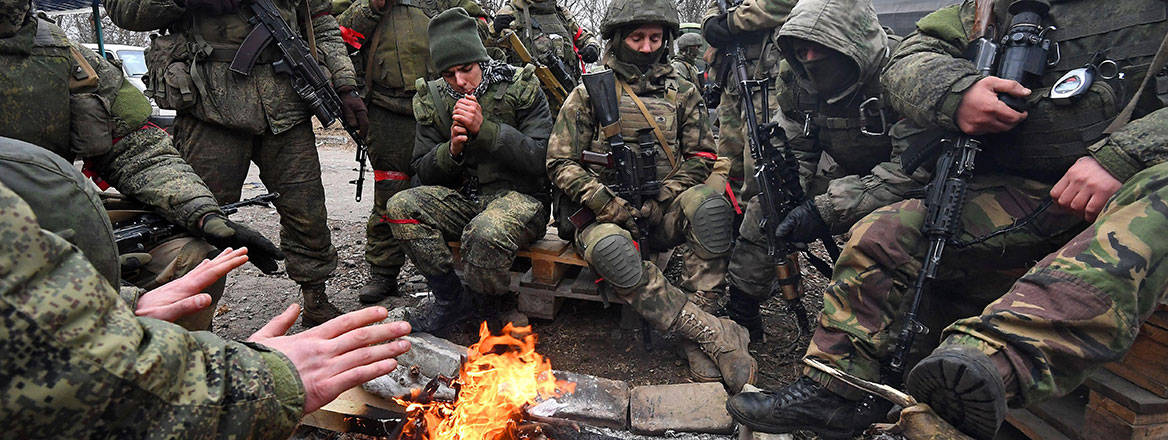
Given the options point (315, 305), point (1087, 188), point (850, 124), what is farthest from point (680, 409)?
point (315, 305)

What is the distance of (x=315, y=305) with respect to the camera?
371cm

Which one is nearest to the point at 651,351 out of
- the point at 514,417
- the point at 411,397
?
the point at 514,417

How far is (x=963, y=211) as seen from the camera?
250 centimetres

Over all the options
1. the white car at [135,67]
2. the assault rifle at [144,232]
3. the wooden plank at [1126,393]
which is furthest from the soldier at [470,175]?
the white car at [135,67]

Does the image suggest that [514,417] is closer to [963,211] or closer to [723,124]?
[963,211]

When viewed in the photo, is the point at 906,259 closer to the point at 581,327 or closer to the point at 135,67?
the point at 581,327

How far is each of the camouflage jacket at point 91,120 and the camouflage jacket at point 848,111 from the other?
312cm

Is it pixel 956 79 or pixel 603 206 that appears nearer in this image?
pixel 956 79

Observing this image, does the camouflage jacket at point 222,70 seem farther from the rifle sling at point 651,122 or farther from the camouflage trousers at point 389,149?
the rifle sling at point 651,122

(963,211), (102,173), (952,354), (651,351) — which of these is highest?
(963,211)

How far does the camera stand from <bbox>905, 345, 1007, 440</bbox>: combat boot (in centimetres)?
167

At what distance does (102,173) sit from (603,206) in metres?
2.51

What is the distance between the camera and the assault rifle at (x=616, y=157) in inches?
135

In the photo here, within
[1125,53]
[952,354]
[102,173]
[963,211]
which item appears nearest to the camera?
[952,354]
